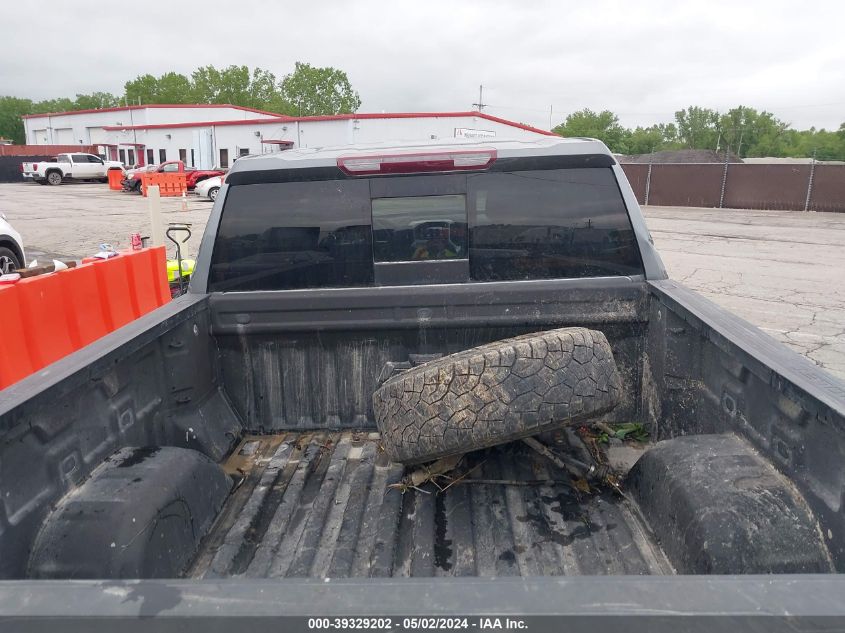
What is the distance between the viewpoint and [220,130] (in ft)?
152

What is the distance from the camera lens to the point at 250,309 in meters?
3.04

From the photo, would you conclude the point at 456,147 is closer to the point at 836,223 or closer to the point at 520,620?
the point at 520,620

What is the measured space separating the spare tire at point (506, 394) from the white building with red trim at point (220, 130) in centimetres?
3065

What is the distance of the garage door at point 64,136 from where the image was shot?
198 feet

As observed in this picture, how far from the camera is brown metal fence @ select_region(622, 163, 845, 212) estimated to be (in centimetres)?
2373

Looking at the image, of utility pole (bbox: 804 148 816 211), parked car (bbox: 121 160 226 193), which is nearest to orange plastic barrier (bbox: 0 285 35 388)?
utility pole (bbox: 804 148 816 211)

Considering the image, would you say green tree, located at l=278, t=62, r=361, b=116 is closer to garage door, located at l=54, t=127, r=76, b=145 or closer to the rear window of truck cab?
garage door, located at l=54, t=127, r=76, b=145

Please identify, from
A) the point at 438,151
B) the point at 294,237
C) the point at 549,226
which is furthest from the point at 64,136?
the point at 549,226

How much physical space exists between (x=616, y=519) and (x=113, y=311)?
15.0 ft

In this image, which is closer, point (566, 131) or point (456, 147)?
point (456, 147)

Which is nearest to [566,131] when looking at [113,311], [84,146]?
[84,146]

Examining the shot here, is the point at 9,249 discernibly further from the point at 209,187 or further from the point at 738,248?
the point at 209,187

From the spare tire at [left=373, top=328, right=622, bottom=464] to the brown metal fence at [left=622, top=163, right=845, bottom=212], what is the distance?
2587 cm

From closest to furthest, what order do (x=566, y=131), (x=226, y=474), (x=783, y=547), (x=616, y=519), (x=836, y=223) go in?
(x=783, y=547) → (x=616, y=519) → (x=226, y=474) → (x=836, y=223) → (x=566, y=131)
